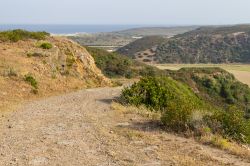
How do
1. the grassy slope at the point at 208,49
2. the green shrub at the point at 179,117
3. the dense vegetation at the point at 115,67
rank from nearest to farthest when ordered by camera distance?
the green shrub at the point at 179,117 → the dense vegetation at the point at 115,67 → the grassy slope at the point at 208,49

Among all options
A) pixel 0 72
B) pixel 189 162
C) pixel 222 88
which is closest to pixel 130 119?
pixel 189 162

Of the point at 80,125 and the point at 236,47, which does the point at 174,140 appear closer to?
the point at 80,125

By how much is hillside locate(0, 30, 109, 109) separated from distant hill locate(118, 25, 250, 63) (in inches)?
3076

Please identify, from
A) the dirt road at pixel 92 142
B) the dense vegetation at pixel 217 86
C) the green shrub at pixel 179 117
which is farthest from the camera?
the dense vegetation at pixel 217 86

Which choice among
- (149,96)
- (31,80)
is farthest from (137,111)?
(31,80)

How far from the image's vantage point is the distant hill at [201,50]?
10588 cm

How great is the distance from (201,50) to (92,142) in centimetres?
10585

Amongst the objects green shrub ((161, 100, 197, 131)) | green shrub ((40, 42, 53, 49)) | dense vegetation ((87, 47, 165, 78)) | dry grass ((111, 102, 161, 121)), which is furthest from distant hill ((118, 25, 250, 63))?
green shrub ((161, 100, 197, 131))

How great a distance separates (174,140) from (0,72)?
10.8 meters

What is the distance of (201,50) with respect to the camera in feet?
374

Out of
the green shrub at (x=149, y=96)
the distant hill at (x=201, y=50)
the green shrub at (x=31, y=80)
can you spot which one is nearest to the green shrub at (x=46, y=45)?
the green shrub at (x=31, y=80)

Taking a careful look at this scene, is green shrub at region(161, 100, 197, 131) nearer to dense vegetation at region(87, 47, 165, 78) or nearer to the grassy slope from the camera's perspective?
dense vegetation at region(87, 47, 165, 78)

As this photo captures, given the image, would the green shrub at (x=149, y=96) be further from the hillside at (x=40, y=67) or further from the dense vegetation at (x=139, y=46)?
the dense vegetation at (x=139, y=46)

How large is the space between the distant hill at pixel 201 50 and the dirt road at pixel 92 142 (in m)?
91.0
